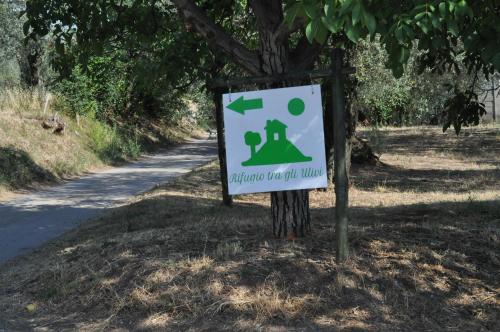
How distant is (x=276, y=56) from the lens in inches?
235

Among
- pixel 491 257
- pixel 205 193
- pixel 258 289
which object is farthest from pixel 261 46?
pixel 205 193

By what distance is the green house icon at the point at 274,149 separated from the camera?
5332 millimetres

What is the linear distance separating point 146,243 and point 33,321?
1.54m

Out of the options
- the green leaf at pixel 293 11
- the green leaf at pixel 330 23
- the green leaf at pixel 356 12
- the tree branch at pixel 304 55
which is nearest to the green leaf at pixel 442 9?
the green leaf at pixel 356 12

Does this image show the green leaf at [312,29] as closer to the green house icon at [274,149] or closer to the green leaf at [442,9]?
the green leaf at [442,9]

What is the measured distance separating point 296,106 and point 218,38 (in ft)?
4.77

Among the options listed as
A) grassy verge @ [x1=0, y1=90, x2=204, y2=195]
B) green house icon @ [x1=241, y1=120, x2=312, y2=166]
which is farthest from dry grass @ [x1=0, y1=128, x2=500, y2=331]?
grassy verge @ [x1=0, y1=90, x2=204, y2=195]

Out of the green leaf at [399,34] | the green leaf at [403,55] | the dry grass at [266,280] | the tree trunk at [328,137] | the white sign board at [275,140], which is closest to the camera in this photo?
the green leaf at [399,34]

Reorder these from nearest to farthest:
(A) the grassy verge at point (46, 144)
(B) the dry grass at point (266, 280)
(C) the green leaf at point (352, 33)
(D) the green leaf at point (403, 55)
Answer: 1. (C) the green leaf at point (352, 33)
2. (D) the green leaf at point (403, 55)
3. (B) the dry grass at point (266, 280)
4. (A) the grassy verge at point (46, 144)

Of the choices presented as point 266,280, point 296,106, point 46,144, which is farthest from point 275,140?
point 46,144

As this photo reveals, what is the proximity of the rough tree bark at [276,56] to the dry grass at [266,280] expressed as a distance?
0.21 meters

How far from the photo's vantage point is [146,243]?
634 cm

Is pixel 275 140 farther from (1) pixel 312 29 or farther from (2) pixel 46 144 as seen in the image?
(2) pixel 46 144

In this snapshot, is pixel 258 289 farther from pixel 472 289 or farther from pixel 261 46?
pixel 261 46
